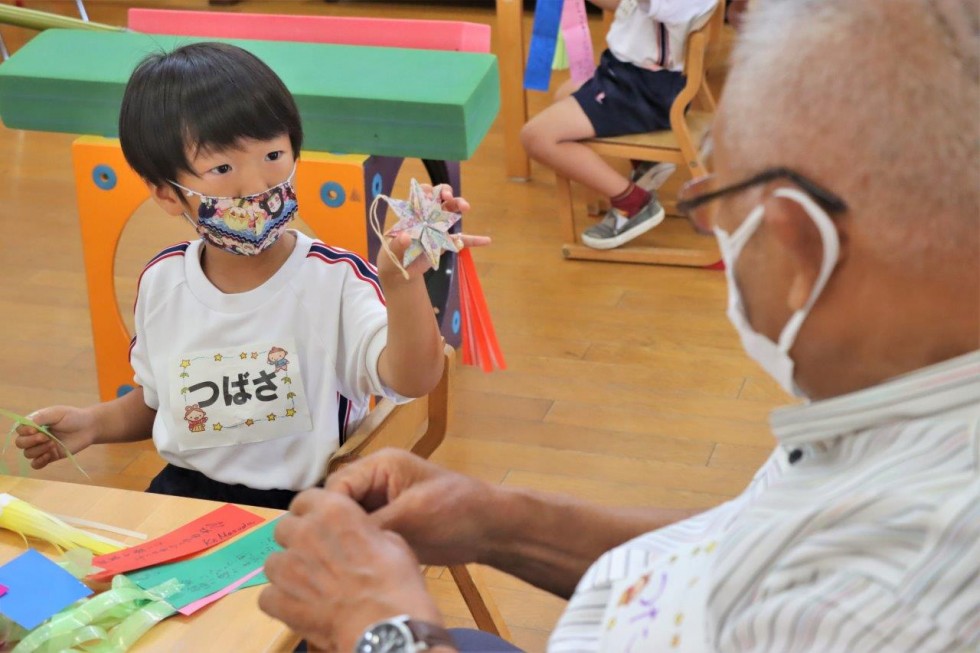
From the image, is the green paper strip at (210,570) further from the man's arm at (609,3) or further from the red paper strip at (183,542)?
the man's arm at (609,3)

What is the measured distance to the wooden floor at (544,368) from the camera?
2707mm

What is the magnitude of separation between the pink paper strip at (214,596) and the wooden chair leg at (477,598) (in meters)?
0.52

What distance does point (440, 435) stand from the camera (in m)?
1.86

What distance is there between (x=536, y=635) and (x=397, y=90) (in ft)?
3.57

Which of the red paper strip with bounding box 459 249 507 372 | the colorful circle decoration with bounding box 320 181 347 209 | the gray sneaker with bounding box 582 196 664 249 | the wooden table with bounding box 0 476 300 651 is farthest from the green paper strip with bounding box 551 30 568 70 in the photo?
the wooden table with bounding box 0 476 300 651

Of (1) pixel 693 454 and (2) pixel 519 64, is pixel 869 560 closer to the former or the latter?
(1) pixel 693 454

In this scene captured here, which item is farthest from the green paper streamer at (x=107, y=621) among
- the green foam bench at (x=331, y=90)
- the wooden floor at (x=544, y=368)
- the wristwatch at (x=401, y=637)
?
the green foam bench at (x=331, y=90)

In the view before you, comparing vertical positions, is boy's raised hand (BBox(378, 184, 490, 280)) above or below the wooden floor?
above

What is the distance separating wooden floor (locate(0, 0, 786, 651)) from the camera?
2.71 meters

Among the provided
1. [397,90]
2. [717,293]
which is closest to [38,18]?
[397,90]

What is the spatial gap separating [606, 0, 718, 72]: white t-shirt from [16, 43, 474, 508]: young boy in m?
2.01

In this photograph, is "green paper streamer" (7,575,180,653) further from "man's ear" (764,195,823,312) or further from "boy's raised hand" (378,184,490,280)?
"man's ear" (764,195,823,312)

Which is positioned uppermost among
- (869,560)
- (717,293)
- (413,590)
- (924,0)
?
(924,0)

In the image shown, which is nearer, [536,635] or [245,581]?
[245,581]
